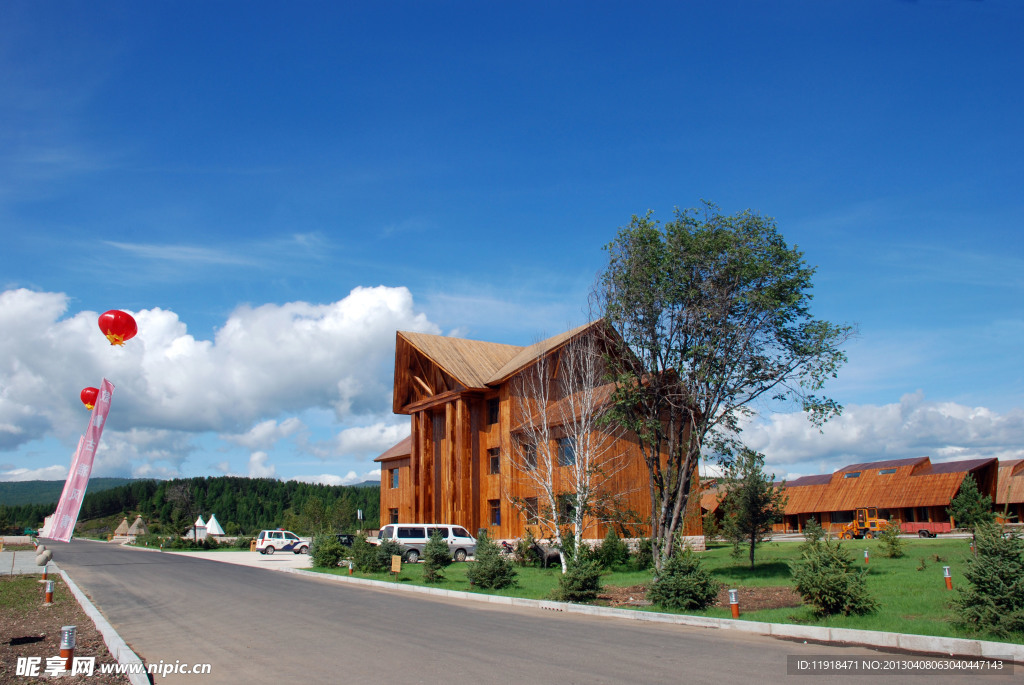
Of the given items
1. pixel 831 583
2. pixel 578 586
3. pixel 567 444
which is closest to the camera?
pixel 831 583

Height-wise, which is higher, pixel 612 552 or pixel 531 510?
pixel 531 510

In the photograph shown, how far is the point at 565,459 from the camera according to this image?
29.8 metres

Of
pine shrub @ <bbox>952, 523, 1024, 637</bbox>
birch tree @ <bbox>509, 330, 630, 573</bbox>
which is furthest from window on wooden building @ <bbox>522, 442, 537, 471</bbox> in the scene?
pine shrub @ <bbox>952, 523, 1024, 637</bbox>

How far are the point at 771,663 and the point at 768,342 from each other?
13156mm

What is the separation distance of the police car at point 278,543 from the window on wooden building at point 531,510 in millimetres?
22443

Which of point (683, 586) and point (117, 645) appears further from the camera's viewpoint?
point (683, 586)

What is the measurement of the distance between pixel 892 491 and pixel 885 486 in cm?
Answer: 83

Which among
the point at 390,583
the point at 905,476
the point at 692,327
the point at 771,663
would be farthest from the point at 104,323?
the point at 905,476

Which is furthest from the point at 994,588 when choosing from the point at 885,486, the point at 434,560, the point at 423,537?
the point at 885,486

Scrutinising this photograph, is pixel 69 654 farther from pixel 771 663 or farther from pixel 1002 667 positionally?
pixel 1002 667

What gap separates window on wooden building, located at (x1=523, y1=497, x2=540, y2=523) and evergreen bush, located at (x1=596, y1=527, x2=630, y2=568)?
4148 mm

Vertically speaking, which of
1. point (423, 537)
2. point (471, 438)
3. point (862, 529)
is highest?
point (471, 438)

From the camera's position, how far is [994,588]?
997 cm

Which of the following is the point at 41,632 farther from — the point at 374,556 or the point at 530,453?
the point at 530,453
